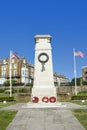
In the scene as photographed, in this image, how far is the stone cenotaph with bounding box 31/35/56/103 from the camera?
2719 centimetres

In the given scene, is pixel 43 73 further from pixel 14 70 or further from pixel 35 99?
pixel 14 70

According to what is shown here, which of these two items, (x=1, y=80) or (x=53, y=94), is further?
(x=1, y=80)

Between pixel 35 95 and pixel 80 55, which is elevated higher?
pixel 80 55

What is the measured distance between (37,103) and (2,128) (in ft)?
43.6

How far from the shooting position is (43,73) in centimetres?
2783

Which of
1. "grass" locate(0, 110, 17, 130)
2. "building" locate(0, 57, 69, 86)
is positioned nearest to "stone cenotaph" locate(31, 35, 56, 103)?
"grass" locate(0, 110, 17, 130)

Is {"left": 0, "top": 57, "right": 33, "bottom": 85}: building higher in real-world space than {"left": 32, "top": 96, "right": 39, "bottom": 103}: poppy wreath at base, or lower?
higher

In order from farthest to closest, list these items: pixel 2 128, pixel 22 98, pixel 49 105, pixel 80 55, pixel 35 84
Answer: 1. pixel 80 55
2. pixel 22 98
3. pixel 35 84
4. pixel 49 105
5. pixel 2 128

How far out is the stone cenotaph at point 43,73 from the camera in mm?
27188

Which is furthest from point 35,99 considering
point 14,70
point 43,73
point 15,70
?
point 14,70

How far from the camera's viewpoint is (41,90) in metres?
27.3

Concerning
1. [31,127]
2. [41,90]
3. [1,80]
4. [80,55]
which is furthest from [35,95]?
[1,80]

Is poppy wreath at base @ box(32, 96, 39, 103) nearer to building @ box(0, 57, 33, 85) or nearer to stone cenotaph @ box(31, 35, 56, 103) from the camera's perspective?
stone cenotaph @ box(31, 35, 56, 103)

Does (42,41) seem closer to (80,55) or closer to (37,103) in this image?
(37,103)
